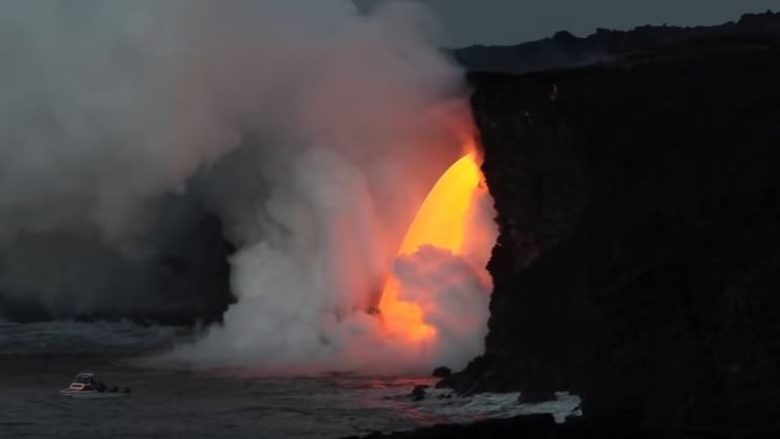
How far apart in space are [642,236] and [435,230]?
2858 cm

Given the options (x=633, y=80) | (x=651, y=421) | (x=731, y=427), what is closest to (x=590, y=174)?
(x=633, y=80)

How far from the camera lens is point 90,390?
7125 centimetres

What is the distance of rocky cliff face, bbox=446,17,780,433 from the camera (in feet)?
167

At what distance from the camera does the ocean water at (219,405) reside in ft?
197

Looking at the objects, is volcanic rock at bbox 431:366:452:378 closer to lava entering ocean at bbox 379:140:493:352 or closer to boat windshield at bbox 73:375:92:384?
lava entering ocean at bbox 379:140:493:352

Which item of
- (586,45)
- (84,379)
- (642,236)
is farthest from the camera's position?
(586,45)

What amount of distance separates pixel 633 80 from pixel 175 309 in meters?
58.0

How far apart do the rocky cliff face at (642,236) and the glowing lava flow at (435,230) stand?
7.75 m

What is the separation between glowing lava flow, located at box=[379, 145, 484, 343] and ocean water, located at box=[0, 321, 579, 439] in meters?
5.84

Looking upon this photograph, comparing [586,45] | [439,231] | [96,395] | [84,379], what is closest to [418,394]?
[96,395]

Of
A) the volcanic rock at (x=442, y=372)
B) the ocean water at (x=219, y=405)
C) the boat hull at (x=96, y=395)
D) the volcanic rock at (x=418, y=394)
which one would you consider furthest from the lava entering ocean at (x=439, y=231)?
the boat hull at (x=96, y=395)

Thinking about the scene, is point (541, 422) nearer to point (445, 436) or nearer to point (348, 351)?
point (445, 436)

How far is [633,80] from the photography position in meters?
63.9

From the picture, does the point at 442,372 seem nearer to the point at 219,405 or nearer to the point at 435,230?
the point at 435,230
